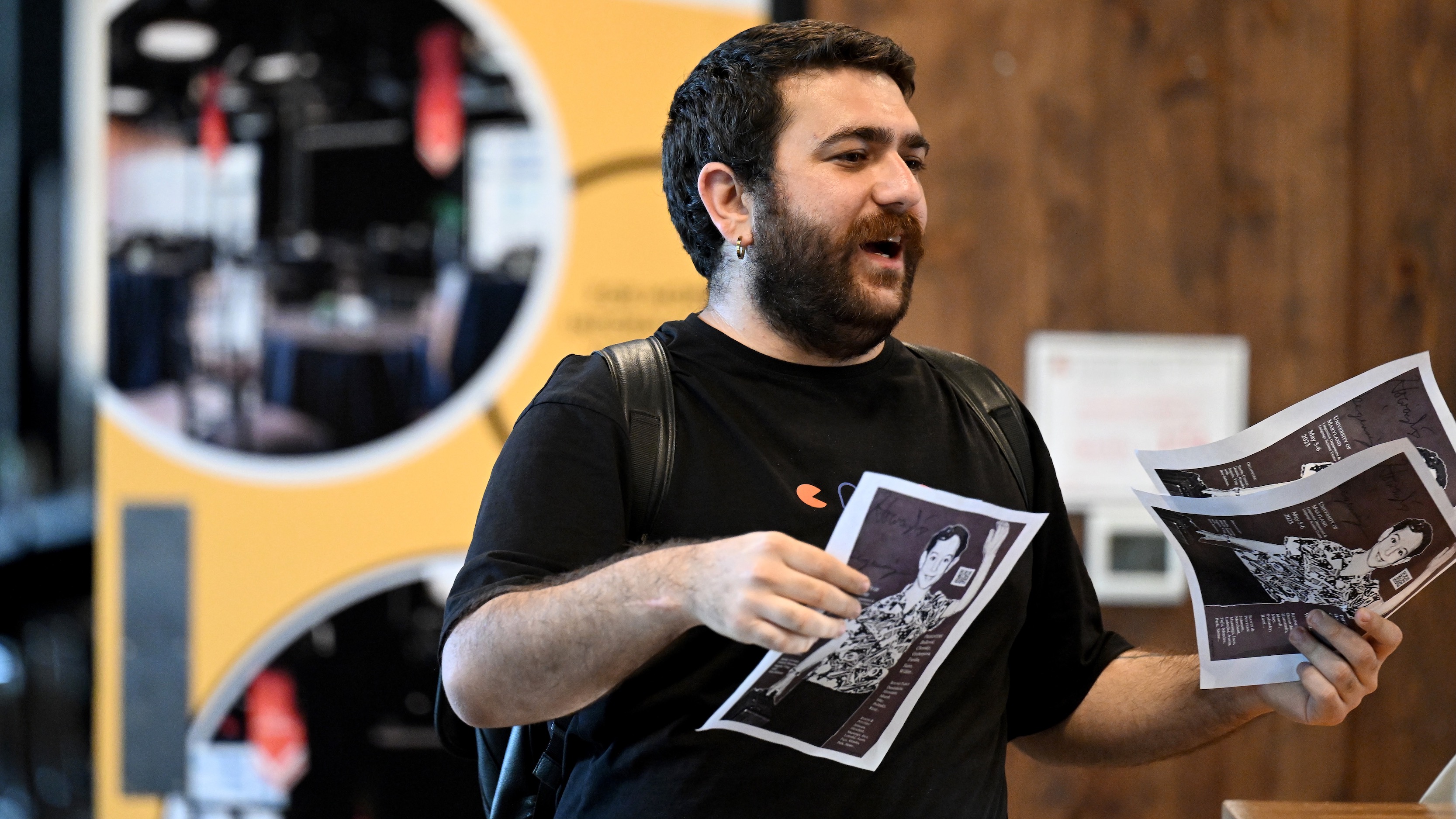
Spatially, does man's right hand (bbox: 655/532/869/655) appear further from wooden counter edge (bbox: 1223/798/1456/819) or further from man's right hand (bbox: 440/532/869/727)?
wooden counter edge (bbox: 1223/798/1456/819)

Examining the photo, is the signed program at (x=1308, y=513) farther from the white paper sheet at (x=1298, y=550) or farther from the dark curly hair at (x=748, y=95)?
the dark curly hair at (x=748, y=95)

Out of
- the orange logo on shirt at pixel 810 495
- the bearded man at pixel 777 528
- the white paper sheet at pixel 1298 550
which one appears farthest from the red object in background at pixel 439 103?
the white paper sheet at pixel 1298 550

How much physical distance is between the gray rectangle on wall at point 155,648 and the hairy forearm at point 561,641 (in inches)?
58.3

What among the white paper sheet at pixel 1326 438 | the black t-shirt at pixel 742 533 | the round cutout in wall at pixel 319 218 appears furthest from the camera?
the round cutout in wall at pixel 319 218

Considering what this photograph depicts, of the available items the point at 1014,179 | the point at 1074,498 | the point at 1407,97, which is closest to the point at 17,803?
the point at 1074,498

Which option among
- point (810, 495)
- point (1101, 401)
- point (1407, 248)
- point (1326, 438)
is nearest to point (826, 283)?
point (810, 495)

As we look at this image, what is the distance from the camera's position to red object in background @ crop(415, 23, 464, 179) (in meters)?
2.33

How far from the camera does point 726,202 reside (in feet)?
4.46

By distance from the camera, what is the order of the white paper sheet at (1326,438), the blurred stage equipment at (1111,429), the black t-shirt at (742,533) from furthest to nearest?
1. the blurred stage equipment at (1111,429)
2. the black t-shirt at (742,533)
3. the white paper sheet at (1326,438)

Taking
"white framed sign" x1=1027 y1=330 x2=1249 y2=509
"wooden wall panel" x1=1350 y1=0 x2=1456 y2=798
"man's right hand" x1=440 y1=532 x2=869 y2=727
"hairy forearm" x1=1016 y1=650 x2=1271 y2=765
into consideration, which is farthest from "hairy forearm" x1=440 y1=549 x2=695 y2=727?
"wooden wall panel" x1=1350 y1=0 x2=1456 y2=798

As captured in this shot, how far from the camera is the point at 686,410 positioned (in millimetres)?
1201

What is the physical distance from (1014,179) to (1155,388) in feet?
1.71

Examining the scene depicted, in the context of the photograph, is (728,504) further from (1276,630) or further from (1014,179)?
(1014,179)

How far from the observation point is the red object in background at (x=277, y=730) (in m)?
2.33
